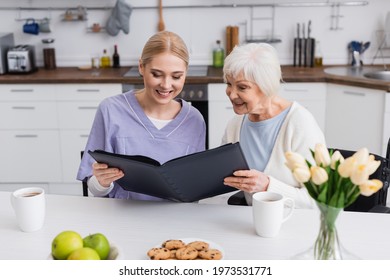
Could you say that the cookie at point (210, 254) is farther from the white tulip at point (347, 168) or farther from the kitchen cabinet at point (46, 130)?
the kitchen cabinet at point (46, 130)

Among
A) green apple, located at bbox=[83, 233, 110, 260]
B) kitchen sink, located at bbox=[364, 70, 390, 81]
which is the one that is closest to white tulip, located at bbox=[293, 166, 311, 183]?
green apple, located at bbox=[83, 233, 110, 260]

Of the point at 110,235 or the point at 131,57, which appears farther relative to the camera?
the point at 131,57

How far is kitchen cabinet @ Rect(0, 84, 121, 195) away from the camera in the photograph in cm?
356

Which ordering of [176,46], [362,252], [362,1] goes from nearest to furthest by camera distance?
[362,252] < [176,46] < [362,1]

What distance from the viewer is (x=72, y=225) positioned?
154 centimetres

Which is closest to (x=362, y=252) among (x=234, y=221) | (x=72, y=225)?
(x=234, y=221)

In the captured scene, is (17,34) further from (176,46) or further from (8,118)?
(176,46)

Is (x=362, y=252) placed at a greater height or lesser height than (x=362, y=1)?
lesser

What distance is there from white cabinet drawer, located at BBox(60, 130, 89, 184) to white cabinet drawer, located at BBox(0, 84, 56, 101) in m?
0.28

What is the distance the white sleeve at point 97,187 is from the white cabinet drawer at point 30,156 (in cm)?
190

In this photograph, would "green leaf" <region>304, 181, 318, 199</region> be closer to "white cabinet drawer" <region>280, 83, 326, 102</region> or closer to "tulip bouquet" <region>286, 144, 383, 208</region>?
"tulip bouquet" <region>286, 144, 383, 208</region>

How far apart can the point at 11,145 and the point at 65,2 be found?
3.81ft

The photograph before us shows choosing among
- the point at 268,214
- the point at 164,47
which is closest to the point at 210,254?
the point at 268,214

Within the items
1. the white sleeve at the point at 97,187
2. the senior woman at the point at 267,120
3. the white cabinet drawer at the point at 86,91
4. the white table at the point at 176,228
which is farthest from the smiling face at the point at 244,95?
the white cabinet drawer at the point at 86,91
